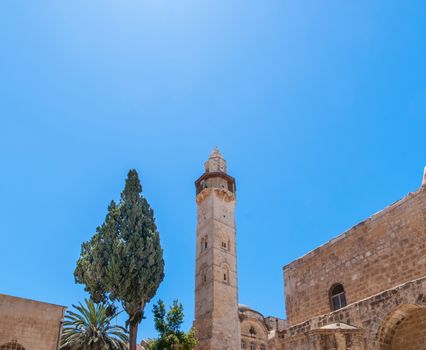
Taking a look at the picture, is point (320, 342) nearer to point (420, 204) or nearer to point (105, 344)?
point (420, 204)

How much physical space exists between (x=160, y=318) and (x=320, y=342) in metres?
11.9

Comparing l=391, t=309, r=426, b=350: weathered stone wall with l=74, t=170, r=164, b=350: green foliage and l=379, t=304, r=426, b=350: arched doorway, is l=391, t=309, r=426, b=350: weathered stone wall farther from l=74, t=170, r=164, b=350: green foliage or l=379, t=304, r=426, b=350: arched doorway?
l=74, t=170, r=164, b=350: green foliage

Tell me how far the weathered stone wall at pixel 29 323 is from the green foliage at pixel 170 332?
14.8ft

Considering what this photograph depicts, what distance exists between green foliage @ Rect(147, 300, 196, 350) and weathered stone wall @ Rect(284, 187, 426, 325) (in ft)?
23.8

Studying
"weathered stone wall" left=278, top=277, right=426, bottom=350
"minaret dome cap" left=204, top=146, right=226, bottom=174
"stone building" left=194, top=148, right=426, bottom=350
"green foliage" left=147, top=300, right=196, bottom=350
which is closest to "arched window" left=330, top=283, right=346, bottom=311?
"stone building" left=194, top=148, right=426, bottom=350

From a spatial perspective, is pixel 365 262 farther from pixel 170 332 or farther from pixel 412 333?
pixel 170 332

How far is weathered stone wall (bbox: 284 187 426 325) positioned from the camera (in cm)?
875

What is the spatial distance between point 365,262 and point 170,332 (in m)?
10.5

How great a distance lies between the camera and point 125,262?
772 inches

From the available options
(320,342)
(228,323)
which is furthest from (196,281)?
(320,342)

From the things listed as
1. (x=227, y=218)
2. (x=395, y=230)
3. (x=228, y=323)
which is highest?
(x=227, y=218)

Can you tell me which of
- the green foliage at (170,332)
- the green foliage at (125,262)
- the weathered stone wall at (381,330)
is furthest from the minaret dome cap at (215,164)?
the weathered stone wall at (381,330)

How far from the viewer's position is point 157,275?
2022 centimetres

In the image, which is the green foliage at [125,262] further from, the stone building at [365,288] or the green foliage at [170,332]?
the stone building at [365,288]
